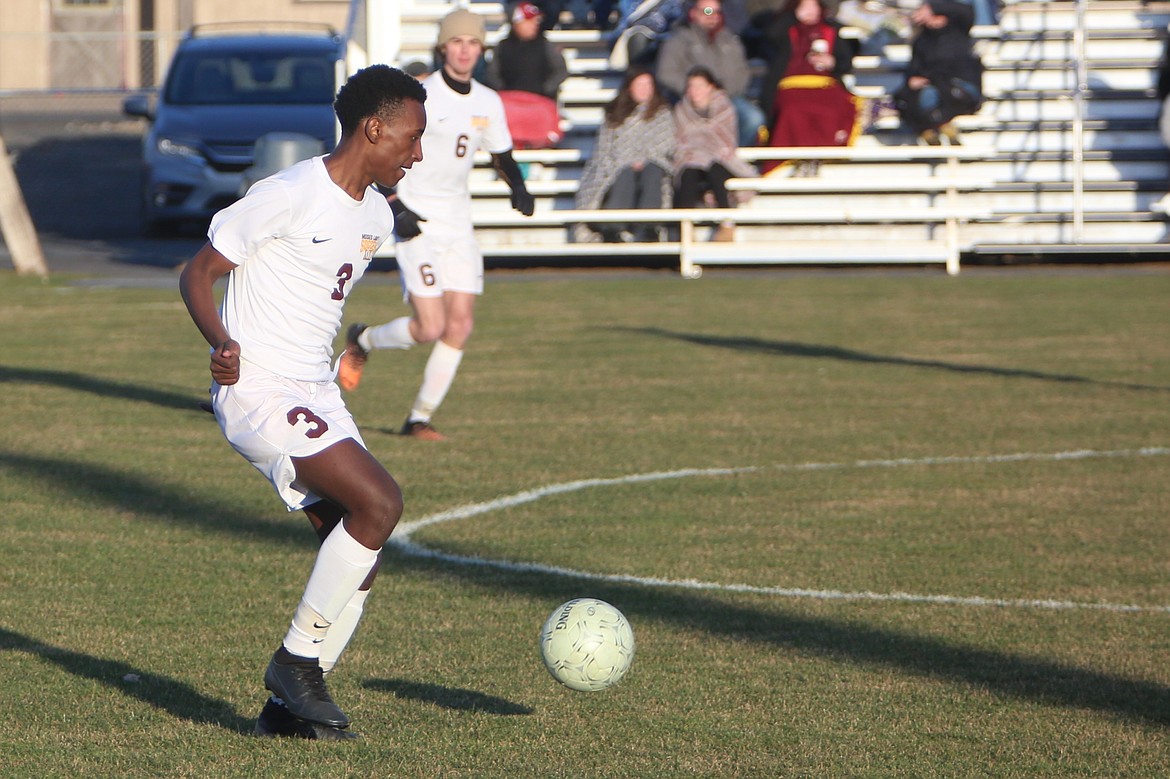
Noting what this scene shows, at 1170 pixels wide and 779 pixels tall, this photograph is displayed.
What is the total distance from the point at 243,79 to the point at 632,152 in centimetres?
655

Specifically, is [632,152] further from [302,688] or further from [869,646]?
[302,688]

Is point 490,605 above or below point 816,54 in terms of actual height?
below

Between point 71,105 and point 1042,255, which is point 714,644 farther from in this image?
point 71,105

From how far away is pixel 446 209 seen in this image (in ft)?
31.9

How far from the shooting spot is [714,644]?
19.1 feet

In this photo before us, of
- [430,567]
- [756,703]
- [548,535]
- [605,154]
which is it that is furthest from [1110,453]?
[605,154]

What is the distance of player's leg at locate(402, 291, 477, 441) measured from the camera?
32.2 feet

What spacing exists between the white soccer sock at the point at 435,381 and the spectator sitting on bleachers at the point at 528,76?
365 inches

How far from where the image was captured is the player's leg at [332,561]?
4590 millimetres

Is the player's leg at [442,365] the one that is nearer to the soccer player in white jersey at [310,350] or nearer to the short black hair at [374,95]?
the soccer player in white jersey at [310,350]

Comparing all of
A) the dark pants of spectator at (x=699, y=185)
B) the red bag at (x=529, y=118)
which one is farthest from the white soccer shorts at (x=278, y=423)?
the red bag at (x=529, y=118)

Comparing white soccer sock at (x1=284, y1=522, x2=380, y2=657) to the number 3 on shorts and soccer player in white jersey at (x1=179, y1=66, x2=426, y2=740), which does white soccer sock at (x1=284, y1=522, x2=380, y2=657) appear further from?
the number 3 on shorts

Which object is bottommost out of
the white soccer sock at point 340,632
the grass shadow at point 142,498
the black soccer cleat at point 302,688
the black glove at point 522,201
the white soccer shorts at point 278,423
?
the grass shadow at point 142,498

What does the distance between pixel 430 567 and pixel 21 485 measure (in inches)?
98.2
